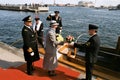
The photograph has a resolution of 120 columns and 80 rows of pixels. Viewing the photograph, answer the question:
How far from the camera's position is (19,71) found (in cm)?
660

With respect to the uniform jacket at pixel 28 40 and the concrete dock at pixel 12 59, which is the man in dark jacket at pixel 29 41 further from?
the concrete dock at pixel 12 59

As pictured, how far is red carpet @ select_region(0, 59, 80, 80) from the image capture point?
6.14 meters

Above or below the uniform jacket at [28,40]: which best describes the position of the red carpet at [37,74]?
below

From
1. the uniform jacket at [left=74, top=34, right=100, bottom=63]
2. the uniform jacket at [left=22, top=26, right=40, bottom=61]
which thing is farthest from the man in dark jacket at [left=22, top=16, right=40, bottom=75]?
the uniform jacket at [left=74, top=34, right=100, bottom=63]

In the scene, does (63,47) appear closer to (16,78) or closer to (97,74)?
(97,74)

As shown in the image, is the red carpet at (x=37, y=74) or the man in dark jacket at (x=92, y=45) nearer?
the man in dark jacket at (x=92, y=45)

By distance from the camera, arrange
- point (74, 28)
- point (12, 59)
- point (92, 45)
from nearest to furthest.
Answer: point (92, 45) → point (12, 59) → point (74, 28)

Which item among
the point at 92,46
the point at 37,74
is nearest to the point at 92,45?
the point at 92,46

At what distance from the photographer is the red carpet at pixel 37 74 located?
20.2ft

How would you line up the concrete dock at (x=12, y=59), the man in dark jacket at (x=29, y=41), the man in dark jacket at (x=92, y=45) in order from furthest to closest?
the concrete dock at (x=12, y=59) → the man in dark jacket at (x=29, y=41) → the man in dark jacket at (x=92, y=45)

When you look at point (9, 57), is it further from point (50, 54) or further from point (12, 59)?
point (50, 54)

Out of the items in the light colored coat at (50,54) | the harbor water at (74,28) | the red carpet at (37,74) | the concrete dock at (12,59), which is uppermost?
the light colored coat at (50,54)

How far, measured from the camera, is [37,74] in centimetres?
647

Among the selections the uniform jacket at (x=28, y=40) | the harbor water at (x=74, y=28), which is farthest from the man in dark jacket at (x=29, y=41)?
the harbor water at (x=74, y=28)
